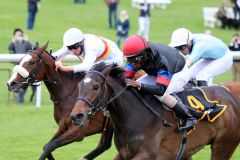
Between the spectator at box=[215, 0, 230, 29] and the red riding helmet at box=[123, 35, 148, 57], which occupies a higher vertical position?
the red riding helmet at box=[123, 35, 148, 57]

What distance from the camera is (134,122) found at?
7.53 metres

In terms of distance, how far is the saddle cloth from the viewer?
26.8 ft

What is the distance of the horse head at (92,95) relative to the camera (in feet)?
22.5

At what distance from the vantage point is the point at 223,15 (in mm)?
30609

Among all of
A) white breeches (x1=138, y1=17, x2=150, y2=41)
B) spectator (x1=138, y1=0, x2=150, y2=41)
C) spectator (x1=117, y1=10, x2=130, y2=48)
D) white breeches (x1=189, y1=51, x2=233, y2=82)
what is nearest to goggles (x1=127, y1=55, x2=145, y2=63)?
white breeches (x1=189, y1=51, x2=233, y2=82)

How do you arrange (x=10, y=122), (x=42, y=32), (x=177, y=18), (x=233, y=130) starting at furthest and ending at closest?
(x=177, y=18), (x=42, y=32), (x=10, y=122), (x=233, y=130)

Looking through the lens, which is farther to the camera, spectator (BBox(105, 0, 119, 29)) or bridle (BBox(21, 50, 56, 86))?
spectator (BBox(105, 0, 119, 29))

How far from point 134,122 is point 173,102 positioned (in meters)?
0.51

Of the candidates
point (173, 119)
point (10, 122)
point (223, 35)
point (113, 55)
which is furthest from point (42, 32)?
point (173, 119)

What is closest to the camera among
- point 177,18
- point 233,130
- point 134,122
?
point 134,122

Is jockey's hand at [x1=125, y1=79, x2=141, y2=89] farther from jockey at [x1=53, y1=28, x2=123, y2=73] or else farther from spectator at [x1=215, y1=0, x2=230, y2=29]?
spectator at [x1=215, y1=0, x2=230, y2=29]

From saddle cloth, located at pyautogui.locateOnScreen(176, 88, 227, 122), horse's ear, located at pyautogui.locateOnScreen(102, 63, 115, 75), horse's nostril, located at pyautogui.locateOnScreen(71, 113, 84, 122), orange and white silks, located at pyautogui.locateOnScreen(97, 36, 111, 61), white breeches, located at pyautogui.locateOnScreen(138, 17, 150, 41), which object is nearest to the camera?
horse's nostril, located at pyautogui.locateOnScreen(71, 113, 84, 122)

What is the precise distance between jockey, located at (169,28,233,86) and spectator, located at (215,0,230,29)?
20259 millimetres

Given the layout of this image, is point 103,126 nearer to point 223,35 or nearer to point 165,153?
point 165,153
